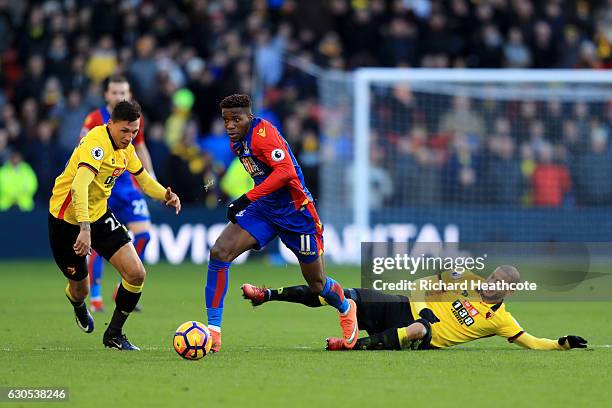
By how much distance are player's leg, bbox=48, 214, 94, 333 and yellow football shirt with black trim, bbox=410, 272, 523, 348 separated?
9.24ft

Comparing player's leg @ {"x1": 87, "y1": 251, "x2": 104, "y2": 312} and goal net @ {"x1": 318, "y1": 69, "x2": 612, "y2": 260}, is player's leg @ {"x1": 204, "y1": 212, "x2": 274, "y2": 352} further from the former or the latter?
goal net @ {"x1": 318, "y1": 69, "x2": 612, "y2": 260}

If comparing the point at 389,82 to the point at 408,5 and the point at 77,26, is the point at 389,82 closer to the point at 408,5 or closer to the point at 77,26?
the point at 408,5

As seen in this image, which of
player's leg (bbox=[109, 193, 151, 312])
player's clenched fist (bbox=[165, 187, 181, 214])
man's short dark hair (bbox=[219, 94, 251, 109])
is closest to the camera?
man's short dark hair (bbox=[219, 94, 251, 109])

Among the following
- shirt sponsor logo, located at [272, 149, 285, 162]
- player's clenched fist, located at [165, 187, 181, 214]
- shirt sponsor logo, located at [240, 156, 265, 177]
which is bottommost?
player's clenched fist, located at [165, 187, 181, 214]

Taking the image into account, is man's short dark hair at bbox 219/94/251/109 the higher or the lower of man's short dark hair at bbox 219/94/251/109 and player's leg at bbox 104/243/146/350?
the higher

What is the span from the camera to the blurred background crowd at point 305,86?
2102 centimetres

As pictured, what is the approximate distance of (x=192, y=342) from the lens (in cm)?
941

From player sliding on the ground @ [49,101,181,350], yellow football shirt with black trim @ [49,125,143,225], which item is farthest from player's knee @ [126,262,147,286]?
yellow football shirt with black trim @ [49,125,143,225]

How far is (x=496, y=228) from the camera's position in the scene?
2064cm

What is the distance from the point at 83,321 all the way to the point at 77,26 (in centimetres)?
1327

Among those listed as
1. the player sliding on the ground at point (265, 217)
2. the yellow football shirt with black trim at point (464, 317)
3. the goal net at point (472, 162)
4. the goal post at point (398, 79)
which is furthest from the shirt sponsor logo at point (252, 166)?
the goal net at point (472, 162)

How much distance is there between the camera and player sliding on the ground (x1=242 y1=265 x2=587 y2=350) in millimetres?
10141

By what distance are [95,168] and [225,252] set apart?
1.26 meters

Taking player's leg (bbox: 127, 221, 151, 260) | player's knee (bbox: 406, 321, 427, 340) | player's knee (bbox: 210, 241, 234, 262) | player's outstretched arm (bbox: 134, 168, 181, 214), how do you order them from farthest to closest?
1. player's leg (bbox: 127, 221, 151, 260)
2. player's outstretched arm (bbox: 134, 168, 181, 214)
3. player's knee (bbox: 406, 321, 427, 340)
4. player's knee (bbox: 210, 241, 234, 262)
